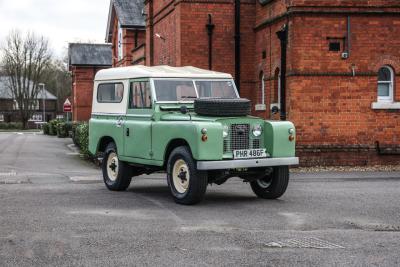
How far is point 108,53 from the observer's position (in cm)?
5800

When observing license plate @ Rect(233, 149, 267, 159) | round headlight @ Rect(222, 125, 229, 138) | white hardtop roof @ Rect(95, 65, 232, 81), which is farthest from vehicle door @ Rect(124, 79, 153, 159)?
license plate @ Rect(233, 149, 267, 159)

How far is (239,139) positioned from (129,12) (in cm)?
2965

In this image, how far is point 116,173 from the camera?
44.9ft

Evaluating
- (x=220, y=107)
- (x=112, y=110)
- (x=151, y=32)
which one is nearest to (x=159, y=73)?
(x=112, y=110)

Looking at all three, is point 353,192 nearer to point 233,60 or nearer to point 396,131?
point 396,131

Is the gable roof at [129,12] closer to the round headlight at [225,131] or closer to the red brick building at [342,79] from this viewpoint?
the red brick building at [342,79]

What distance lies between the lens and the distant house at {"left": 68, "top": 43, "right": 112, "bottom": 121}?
5434cm

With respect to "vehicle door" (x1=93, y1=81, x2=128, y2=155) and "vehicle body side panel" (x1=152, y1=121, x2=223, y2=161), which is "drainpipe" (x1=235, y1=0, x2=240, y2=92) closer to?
"vehicle door" (x1=93, y1=81, x2=128, y2=155)

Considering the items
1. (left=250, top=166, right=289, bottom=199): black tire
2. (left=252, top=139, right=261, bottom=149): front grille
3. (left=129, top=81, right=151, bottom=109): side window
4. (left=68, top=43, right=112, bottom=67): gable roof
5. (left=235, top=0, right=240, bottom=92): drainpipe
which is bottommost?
(left=250, top=166, right=289, bottom=199): black tire

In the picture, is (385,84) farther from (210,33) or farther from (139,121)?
(139,121)

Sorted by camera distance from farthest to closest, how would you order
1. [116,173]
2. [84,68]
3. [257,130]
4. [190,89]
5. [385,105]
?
[84,68]
[385,105]
[116,173]
[190,89]
[257,130]

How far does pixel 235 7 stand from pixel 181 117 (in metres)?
11.1

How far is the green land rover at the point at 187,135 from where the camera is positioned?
36.4 feet

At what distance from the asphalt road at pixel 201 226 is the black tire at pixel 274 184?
0.73ft
